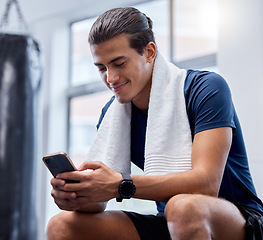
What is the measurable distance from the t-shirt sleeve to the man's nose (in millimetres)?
257

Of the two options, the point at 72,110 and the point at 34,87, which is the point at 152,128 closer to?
the point at 34,87

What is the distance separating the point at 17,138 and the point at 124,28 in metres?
0.57

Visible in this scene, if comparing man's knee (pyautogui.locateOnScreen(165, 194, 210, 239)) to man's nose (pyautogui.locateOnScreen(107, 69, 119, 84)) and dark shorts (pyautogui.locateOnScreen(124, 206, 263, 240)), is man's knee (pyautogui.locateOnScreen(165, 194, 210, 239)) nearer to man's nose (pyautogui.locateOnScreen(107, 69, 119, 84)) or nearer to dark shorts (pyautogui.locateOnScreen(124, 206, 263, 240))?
dark shorts (pyautogui.locateOnScreen(124, 206, 263, 240))

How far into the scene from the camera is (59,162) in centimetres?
116

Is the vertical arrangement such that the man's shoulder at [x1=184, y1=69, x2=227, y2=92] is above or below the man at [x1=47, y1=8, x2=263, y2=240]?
above

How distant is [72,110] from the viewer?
11.1 feet

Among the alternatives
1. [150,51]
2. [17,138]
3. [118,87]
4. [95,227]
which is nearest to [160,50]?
[150,51]

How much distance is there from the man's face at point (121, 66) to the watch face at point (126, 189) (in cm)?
39

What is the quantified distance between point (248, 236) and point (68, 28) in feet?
8.74

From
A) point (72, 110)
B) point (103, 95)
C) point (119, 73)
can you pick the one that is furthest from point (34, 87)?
point (72, 110)

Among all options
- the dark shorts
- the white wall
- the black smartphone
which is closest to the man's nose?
the black smartphone

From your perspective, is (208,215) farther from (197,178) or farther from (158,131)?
(158,131)

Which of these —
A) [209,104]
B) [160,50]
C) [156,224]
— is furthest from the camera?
[160,50]

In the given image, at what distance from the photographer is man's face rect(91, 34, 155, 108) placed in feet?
4.55
